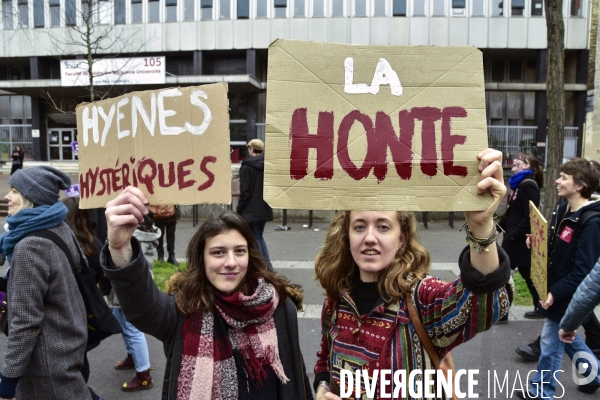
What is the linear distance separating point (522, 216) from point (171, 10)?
86.5 feet

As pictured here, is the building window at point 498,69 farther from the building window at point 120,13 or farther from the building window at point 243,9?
the building window at point 120,13

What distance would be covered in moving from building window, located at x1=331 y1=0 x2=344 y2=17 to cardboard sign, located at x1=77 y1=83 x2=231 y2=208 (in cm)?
2526

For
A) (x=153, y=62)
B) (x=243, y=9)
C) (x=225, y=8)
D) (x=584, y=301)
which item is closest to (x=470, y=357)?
(x=584, y=301)

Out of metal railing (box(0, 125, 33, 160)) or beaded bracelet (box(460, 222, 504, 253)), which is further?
metal railing (box(0, 125, 33, 160))

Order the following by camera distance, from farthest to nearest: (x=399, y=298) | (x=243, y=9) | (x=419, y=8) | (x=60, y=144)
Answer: (x=60, y=144) < (x=243, y=9) < (x=419, y=8) < (x=399, y=298)

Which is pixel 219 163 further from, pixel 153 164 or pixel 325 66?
pixel 325 66

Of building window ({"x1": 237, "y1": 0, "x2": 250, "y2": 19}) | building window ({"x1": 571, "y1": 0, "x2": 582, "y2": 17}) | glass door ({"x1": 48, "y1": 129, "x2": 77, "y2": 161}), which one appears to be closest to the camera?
building window ({"x1": 571, "y1": 0, "x2": 582, "y2": 17})

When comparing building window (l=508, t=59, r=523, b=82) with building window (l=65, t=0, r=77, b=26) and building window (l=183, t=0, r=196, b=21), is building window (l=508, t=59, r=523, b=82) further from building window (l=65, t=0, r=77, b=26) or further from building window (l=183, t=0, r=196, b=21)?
building window (l=65, t=0, r=77, b=26)

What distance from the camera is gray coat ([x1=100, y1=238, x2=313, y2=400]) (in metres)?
1.71

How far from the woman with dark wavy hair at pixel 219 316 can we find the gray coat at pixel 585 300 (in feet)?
6.12

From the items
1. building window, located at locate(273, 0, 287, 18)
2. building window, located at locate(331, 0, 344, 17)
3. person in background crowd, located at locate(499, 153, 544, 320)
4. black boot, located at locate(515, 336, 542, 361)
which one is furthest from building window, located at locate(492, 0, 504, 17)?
black boot, located at locate(515, 336, 542, 361)

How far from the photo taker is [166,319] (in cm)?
193

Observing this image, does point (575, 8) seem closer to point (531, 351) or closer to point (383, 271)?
point (531, 351)

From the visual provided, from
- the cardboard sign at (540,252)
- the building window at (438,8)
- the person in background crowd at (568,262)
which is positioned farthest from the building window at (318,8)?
the person in background crowd at (568,262)
